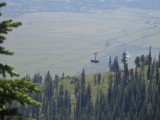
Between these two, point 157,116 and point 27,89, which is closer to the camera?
point 27,89

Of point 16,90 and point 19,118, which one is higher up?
point 16,90

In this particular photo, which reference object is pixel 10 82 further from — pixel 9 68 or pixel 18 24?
pixel 18 24

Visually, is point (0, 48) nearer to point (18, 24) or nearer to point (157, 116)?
point (18, 24)

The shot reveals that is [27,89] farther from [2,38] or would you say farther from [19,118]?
[2,38]

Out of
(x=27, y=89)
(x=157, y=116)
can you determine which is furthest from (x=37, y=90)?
(x=157, y=116)

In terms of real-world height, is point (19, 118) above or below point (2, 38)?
below

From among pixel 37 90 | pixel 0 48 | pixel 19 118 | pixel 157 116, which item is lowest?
pixel 157 116

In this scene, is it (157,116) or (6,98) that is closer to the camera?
(6,98)

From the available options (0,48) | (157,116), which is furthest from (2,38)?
(157,116)
